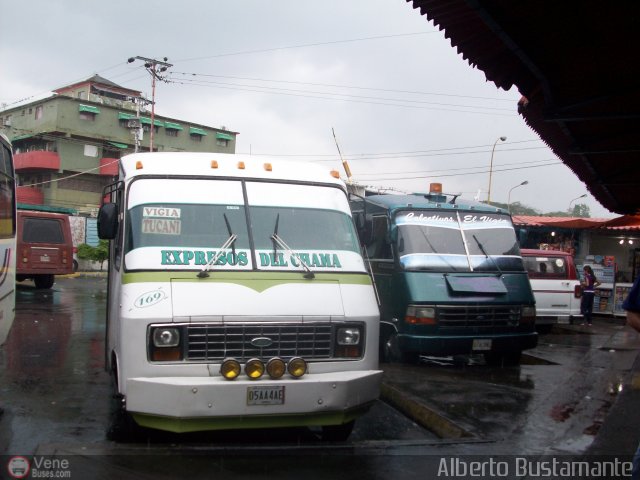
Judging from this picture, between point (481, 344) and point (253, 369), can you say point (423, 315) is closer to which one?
point (481, 344)

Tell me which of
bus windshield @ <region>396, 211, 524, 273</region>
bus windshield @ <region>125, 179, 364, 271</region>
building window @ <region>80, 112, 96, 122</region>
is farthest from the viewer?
building window @ <region>80, 112, 96, 122</region>

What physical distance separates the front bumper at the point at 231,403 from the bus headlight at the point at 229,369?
1.9 inches

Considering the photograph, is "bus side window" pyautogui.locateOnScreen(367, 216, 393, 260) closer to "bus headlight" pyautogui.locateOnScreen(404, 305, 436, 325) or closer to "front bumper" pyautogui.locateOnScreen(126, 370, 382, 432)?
"bus headlight" pyautogui.locateOnScreen(404, 305, 436, 325)

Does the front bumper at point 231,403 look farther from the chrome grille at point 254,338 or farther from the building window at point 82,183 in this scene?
the building window at point 82,183

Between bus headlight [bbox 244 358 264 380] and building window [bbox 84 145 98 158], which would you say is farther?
building window [bbox 84 145 98 158]

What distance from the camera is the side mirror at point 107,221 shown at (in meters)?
5.96

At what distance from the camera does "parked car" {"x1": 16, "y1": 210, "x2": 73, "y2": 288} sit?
19.5 metres

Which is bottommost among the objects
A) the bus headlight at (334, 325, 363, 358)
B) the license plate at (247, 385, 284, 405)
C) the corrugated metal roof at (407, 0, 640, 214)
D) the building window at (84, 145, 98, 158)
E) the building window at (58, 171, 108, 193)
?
the license plate at (247, 385, 284, 405)

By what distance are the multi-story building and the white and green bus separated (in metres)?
43.5

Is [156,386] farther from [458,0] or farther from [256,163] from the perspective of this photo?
[458,0]

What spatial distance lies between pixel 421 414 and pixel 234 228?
9.34 feet

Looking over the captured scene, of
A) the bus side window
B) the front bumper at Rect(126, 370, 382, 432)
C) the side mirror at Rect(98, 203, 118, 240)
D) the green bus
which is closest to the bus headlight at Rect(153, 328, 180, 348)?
the front bumper at Rect(126, 370, 382, 432)

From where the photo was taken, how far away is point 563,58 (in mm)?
6043

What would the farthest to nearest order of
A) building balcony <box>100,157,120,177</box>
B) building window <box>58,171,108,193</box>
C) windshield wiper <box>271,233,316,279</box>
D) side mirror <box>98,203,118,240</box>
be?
building balcony <box>100,157,120,177</box> < building window <box>58,171,108,193</box> < side mirror <box>98,203,118,240</box> < windshield wiper <box>271,233,316,279</box>
